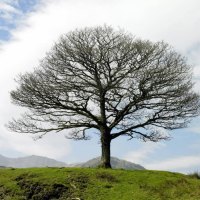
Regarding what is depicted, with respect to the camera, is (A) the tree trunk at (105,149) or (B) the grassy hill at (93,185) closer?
(B) the grassy hill at (93,185)

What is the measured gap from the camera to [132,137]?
4544 cm

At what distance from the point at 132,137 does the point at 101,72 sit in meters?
7.38

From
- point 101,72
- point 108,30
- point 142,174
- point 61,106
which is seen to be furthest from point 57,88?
point 142,174

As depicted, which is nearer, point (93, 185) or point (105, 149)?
point (93, 185)

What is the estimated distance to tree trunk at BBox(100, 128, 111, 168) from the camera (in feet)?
140

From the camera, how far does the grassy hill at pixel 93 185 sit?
32625 millimetres

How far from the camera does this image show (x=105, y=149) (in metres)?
43.3

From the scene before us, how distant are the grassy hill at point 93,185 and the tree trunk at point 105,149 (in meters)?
4.41

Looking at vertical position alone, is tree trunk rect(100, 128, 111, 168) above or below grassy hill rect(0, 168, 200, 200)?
above

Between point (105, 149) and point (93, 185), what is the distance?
30.6 feet

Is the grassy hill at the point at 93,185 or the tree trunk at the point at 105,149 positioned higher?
the tree trunk at the point at 105,149

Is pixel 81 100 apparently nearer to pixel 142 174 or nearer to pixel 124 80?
pixel 124 80

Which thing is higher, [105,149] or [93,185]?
[105,149]

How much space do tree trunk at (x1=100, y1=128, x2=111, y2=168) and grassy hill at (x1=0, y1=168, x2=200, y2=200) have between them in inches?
173
